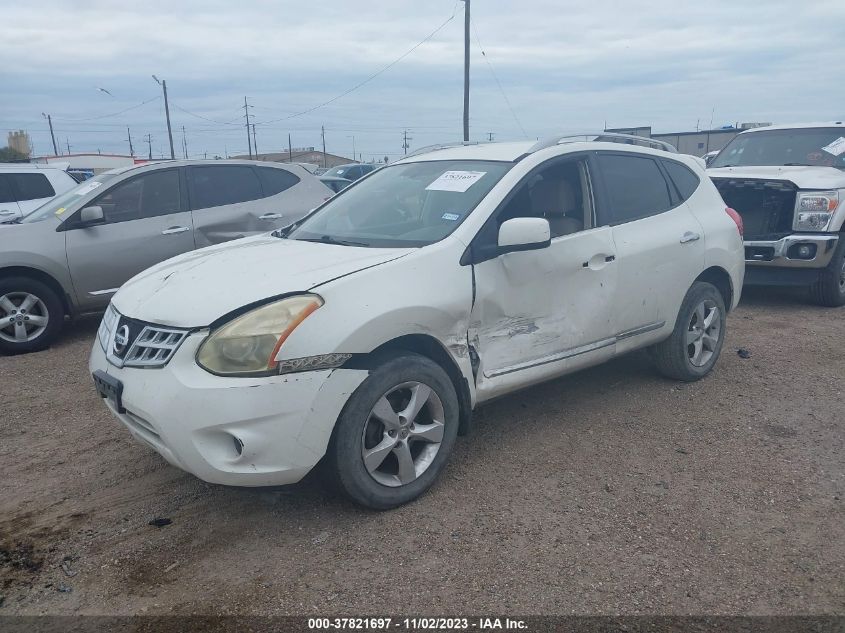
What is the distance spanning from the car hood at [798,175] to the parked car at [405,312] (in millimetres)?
3167

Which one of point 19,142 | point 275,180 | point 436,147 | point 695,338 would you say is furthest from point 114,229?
point 19,142

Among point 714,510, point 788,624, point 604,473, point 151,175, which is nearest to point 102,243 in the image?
point 151,175

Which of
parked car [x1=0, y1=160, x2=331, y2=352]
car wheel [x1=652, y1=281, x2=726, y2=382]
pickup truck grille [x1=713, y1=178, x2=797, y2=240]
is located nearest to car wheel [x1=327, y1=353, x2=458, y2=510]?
car wheel [x1=652, y1=281, x2=726, y2=382]

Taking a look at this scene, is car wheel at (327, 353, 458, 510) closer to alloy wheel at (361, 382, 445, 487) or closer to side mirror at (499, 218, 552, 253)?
alloy wheel at (361, 382, 445, 487)

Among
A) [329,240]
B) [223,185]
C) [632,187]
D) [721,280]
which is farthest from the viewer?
[223,185]

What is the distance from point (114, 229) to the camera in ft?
22.0

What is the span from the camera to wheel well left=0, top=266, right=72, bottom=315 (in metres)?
6.30

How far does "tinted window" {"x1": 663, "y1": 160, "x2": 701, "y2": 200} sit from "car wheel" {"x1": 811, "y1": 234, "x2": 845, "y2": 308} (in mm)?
3263

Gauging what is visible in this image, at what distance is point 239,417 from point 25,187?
8.87 meters

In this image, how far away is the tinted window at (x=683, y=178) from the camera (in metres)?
5.11

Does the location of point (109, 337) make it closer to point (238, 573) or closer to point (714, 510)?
point (238, 573)

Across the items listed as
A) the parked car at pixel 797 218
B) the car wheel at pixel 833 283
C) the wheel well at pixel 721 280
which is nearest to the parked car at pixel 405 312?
the wheel well at pixel 721 280

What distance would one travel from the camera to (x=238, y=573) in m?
2.91

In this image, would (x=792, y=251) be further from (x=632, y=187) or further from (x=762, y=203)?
(x=632, y=187)
